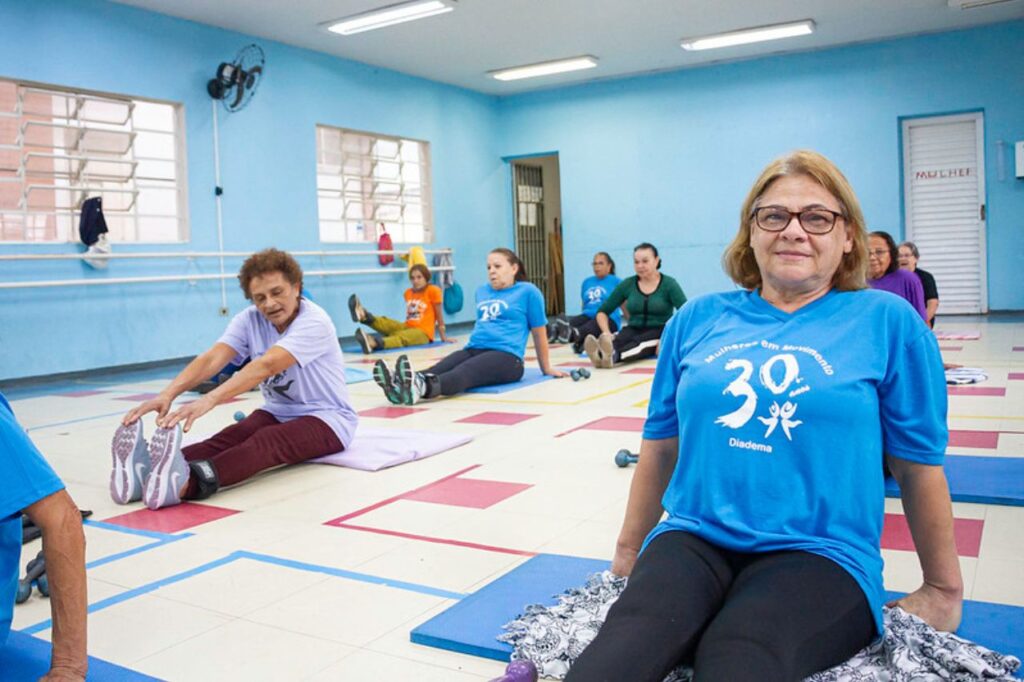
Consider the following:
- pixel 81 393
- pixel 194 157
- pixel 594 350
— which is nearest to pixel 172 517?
pixel 81 393

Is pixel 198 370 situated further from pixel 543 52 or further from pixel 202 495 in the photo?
pixel 543 52

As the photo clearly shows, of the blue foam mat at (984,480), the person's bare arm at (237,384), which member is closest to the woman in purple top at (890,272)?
the blue foam mat at (984,480)

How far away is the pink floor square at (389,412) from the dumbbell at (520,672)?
3.56 m

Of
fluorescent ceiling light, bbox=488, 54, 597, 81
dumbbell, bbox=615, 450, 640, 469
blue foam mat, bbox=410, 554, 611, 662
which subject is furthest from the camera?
fluorescent ceiling light, bbox=488, 54, 597, 81

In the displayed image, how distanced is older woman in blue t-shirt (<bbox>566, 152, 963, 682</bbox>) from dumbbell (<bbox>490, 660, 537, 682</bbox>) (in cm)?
30

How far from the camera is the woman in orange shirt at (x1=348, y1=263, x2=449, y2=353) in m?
9.29

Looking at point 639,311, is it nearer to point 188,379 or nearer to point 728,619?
point 188,379

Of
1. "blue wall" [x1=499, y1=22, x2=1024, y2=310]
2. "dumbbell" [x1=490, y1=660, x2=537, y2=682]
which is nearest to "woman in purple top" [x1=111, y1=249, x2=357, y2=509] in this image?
"dumbbell" [x1=490, y1=660, x2=537, y2=682]

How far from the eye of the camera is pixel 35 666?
1835mm

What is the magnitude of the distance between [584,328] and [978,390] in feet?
13.8

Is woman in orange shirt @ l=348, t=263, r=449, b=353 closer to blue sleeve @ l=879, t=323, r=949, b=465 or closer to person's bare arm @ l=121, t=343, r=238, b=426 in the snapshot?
person's bare arm @ l=121, t=343, r=238, b=426

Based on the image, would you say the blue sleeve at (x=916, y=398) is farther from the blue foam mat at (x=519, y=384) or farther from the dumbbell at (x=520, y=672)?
the blue foam mat at (x=519, y=384)

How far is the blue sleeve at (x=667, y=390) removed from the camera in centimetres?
175

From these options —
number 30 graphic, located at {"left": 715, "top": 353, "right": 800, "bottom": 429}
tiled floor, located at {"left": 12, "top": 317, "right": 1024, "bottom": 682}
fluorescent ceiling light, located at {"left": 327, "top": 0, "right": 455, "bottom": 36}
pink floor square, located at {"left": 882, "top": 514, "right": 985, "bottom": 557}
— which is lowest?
tiled floor, located at {"left": 12, "top": 317, "right": 1024, "bottom": 682}
